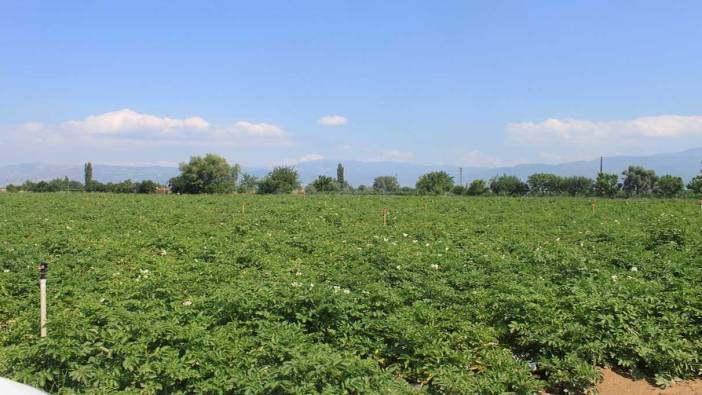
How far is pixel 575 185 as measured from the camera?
69500 millimetres

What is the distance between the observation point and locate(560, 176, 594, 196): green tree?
6780cm

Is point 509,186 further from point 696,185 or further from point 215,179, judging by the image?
point 215,179

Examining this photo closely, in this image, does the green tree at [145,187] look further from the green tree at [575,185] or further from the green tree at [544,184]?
the green tree at [575,185]

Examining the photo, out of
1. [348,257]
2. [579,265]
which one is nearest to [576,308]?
[579,265]

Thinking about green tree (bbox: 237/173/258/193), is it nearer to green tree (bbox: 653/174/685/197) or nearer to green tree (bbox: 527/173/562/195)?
green tree (bbox: 527/173/562/195)

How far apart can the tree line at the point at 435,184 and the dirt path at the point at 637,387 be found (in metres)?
56.5

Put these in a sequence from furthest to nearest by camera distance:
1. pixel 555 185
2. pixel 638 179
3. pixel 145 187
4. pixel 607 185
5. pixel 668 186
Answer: pixel 145 187 < pixel 555 185 < pixel 638 179 < pixel 668 186 < pixel 607 185

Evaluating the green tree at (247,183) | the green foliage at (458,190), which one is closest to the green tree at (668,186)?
the green foliage at (458,190)

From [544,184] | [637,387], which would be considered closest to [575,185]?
[544,184]

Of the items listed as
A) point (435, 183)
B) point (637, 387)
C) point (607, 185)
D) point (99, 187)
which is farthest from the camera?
point (99, 187)

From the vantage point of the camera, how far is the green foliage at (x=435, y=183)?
6944 cm

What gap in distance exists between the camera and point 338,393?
11.9 ft

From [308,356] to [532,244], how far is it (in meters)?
8.58

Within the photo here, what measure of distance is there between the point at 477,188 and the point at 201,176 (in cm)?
4767
